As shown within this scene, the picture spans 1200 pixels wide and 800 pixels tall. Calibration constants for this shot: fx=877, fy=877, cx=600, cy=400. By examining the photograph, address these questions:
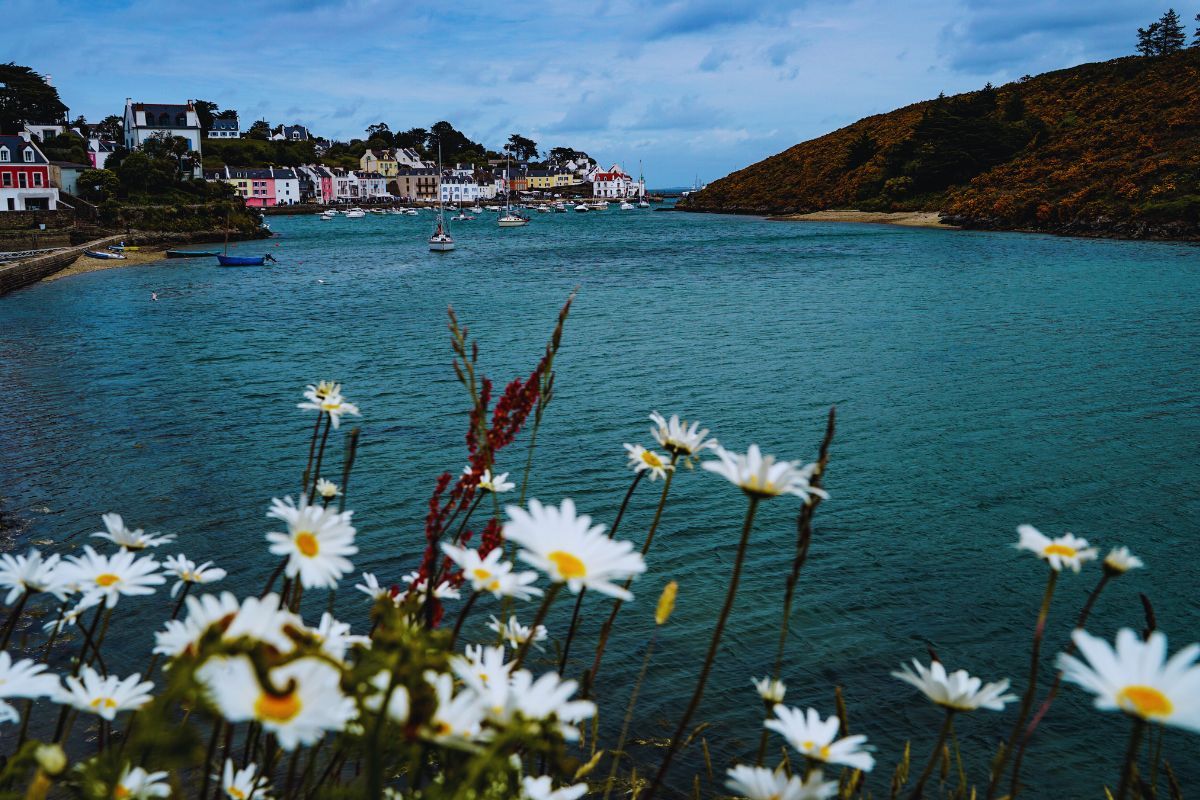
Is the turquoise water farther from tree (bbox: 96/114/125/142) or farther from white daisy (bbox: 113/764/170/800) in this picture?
tree (bbox: 96/114/125/142)

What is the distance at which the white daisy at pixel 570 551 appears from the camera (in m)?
1.63

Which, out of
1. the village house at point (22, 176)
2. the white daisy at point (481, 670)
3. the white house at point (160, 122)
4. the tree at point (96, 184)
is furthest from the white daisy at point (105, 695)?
the white house at point (160, 122)

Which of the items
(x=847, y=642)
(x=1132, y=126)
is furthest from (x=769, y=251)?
(x=847, y=642)

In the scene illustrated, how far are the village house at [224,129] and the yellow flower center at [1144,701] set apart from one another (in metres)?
200

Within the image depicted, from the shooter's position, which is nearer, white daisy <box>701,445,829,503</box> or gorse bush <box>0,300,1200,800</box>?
gorse bush <box>0,300,1200,800</box>

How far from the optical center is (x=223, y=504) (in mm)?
11859

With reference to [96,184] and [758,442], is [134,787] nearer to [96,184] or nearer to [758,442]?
[758,442]

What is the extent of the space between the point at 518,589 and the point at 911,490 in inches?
450

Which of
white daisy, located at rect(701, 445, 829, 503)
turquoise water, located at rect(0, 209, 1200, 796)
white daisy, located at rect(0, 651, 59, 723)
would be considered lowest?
turquoise water, located at rect(0, 209, 1200, 796)

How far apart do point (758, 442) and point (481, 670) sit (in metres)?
12.8

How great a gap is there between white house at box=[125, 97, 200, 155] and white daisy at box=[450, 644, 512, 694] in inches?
5381

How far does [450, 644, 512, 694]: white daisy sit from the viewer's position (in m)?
1.45

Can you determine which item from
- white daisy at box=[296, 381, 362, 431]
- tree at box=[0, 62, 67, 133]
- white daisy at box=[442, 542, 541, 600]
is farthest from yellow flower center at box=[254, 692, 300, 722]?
tree at box=[0, 62, 67, 133]

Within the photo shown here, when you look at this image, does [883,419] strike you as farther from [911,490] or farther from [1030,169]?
[1030,169]
